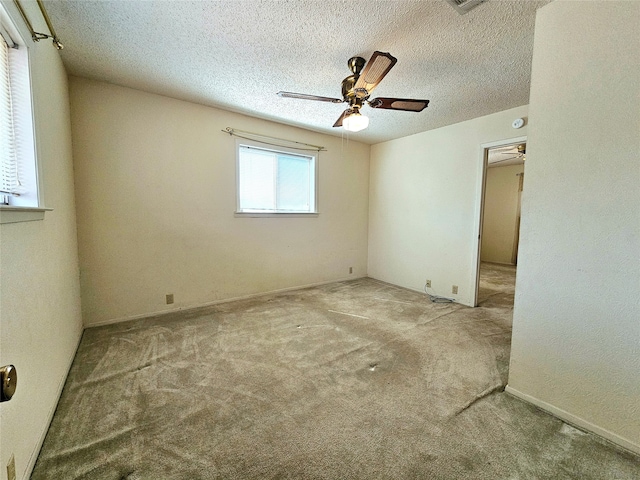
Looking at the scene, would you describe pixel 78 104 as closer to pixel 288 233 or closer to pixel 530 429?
pixel 288 233

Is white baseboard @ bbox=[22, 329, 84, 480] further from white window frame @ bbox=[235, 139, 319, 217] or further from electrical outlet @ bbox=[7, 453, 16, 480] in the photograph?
white window frame @ bbox=[235, 139, 319, 217]

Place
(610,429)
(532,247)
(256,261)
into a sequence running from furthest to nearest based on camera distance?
(256,261) < (532,247) < (610,429)

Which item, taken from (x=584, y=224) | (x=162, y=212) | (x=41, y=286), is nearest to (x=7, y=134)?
(x=41, y=286)

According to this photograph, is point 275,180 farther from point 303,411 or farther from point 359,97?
point 303,411

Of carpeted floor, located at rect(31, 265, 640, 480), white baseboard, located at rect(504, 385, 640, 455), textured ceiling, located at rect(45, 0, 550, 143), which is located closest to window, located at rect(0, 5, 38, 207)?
textured ceiling, located at rect(45, 0, 550, 143)

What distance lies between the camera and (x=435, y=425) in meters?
1.44

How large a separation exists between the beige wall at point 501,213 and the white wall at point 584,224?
5.49 m

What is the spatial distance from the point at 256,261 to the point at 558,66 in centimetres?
345

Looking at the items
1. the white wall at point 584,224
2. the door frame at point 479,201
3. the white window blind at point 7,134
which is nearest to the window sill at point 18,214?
the white window blind at point 7,134

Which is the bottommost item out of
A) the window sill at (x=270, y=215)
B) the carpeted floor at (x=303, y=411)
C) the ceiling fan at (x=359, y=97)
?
the carpeted floor at (x=303, y=411)

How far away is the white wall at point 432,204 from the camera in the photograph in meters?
3.38

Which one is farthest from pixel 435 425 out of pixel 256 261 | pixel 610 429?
pixel 256 261

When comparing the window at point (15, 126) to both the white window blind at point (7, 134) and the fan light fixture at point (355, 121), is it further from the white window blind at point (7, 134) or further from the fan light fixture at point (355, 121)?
the fan light fixture at point (355, 121)

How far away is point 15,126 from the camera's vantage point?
4.43ft
